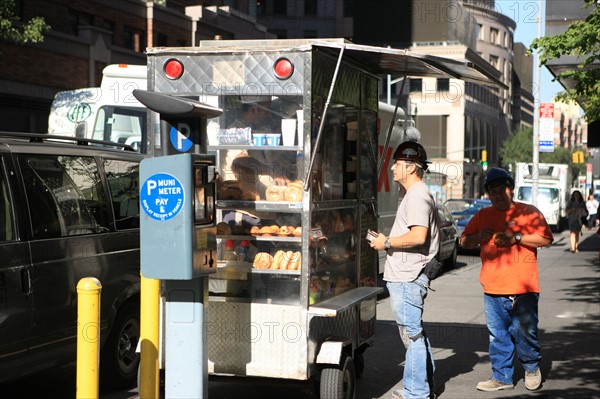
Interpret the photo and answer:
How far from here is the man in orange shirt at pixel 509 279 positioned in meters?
7.66

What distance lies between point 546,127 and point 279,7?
145 feet

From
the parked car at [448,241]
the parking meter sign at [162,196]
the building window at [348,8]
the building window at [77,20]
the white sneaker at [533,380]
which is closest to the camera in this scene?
the parking meter sign at [162,196]

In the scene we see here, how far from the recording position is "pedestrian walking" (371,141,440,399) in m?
6.78

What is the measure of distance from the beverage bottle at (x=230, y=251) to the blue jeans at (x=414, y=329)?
1.25 meters

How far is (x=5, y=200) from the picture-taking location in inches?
264

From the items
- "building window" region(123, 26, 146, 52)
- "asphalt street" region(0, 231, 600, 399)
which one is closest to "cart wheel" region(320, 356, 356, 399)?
"asphalt street" region(0, 231, 600, 399)

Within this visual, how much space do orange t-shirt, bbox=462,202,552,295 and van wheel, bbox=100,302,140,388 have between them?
316cm

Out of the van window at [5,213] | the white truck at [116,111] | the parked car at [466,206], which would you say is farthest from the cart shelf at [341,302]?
the parked car at [466,206]

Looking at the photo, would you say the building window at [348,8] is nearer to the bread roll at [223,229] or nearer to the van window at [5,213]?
the bread roll at [223,229]

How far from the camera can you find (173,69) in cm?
699

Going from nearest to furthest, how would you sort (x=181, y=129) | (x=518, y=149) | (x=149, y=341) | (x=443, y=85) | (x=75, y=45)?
(x=181, y=129)
(x=149, y=341)
(x=75, y=45)
(x=443, y=85)
(x=518, y=149)

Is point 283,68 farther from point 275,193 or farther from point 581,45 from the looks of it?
point 581,45

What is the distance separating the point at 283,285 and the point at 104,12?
98.7ft

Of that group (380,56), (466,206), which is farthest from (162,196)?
(466,206)
